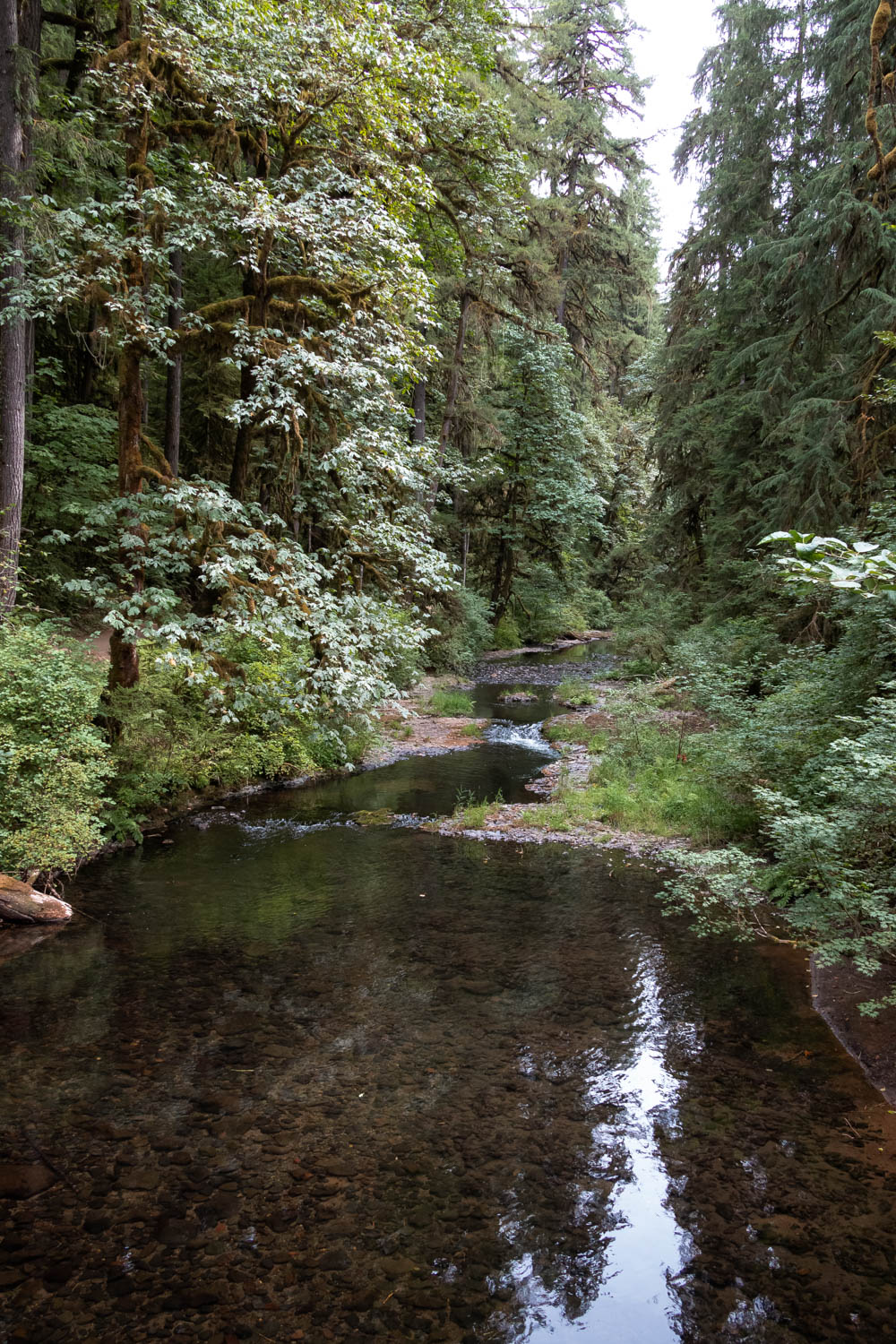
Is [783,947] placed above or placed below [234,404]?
below

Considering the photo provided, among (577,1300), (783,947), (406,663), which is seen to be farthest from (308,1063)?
(406,663)

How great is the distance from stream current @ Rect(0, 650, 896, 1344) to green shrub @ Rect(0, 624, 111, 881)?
80 cm

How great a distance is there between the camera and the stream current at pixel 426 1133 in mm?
3152

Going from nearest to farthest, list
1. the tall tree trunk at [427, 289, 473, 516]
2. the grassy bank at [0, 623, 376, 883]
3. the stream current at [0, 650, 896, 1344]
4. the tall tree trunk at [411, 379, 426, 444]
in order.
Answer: the stream current at [0, 650, 896, 1344]
the grassy bank at [0, 623, 376, 883]
the tall tree trunk at [427, 289, 473, 516]
the tall tree trunk at [411, 379, 426, 444]

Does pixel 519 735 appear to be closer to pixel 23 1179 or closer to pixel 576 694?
pixel 576 694

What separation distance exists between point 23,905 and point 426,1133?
4.50 m

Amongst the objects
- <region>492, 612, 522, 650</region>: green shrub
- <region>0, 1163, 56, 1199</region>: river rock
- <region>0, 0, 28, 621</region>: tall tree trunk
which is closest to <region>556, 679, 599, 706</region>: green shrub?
<region>492, 612, 522, 650</region>: green shrub

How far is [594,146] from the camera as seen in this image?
2836 cm

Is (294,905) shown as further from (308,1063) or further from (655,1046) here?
(655,1046)

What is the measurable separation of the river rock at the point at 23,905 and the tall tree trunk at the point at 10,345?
2935 mm

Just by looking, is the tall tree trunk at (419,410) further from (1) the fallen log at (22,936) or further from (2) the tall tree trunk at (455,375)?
(1) the fallen log at (22,936)

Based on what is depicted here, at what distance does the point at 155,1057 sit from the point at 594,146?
33.6 meters

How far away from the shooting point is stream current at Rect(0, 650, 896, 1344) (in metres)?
3.15

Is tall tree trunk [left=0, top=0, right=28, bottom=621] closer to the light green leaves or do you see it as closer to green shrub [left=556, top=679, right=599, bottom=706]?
the light green leaves
